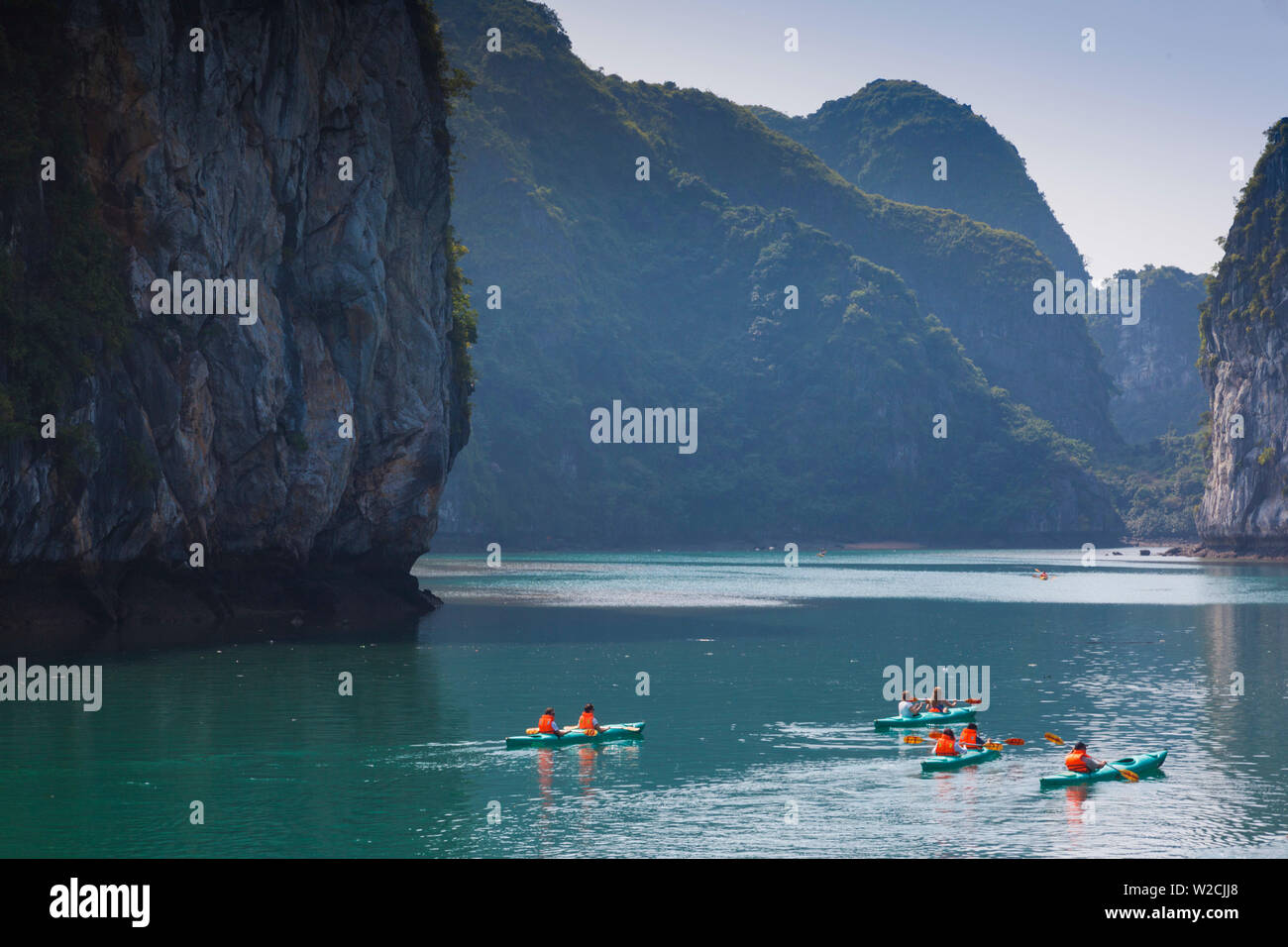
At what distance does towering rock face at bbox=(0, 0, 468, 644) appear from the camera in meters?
54.5

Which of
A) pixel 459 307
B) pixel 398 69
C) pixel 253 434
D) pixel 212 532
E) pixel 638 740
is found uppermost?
pixel 398 69

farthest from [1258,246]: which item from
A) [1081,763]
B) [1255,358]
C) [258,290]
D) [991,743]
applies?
[1081,763]

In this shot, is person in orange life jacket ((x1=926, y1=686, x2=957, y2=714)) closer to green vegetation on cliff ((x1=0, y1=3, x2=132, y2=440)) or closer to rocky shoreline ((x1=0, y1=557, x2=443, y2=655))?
rocky shoreline ((x1=0, y1=557, x2=443, y2=655))

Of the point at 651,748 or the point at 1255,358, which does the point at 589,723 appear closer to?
the point at 651,748

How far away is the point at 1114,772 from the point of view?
32.9 metres

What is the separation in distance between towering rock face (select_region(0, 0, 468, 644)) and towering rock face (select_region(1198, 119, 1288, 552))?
123517 millimetres

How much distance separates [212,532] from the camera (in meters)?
64.9

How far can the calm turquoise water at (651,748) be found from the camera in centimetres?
2723

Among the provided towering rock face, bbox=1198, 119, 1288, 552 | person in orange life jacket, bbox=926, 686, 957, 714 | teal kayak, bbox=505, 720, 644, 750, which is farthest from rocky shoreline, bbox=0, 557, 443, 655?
towering rock face, bbox=1198, 119, 1288, 552

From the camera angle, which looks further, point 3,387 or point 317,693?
point 3,387
